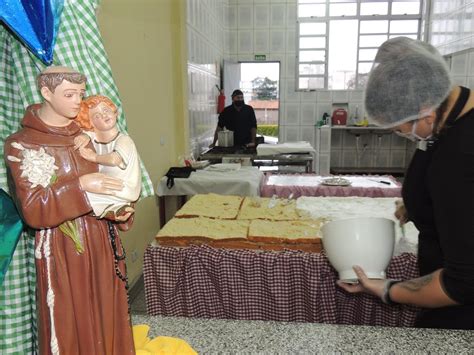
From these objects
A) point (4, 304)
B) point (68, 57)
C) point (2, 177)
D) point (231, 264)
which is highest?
point (68, 57)

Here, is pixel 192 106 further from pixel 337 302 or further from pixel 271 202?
pixel 337 302

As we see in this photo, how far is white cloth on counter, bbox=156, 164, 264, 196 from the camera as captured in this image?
3268 millimetres

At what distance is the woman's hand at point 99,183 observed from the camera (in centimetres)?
57

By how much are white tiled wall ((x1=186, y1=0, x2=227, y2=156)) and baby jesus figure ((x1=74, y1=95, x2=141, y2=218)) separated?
12.3ft

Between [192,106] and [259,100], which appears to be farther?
[259,100]

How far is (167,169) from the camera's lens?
3904 millimetres

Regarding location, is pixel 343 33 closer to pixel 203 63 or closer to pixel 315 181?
pixel 203 63

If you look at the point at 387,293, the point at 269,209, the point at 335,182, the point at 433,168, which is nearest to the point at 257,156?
the point at 335,182

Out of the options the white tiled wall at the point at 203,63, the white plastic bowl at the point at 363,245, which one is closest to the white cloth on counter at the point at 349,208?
the white plastic bowl at the point at 363,245

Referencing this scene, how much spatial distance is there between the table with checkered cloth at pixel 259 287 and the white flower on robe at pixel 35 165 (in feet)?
4.58

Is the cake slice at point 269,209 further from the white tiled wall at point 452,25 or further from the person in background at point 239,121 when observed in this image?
the white tiled wall at point 452,25

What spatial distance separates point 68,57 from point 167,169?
3.27 metres

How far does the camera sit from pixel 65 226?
59 cm

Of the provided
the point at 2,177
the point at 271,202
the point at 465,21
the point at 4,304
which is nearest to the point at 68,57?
the point at 2,177
